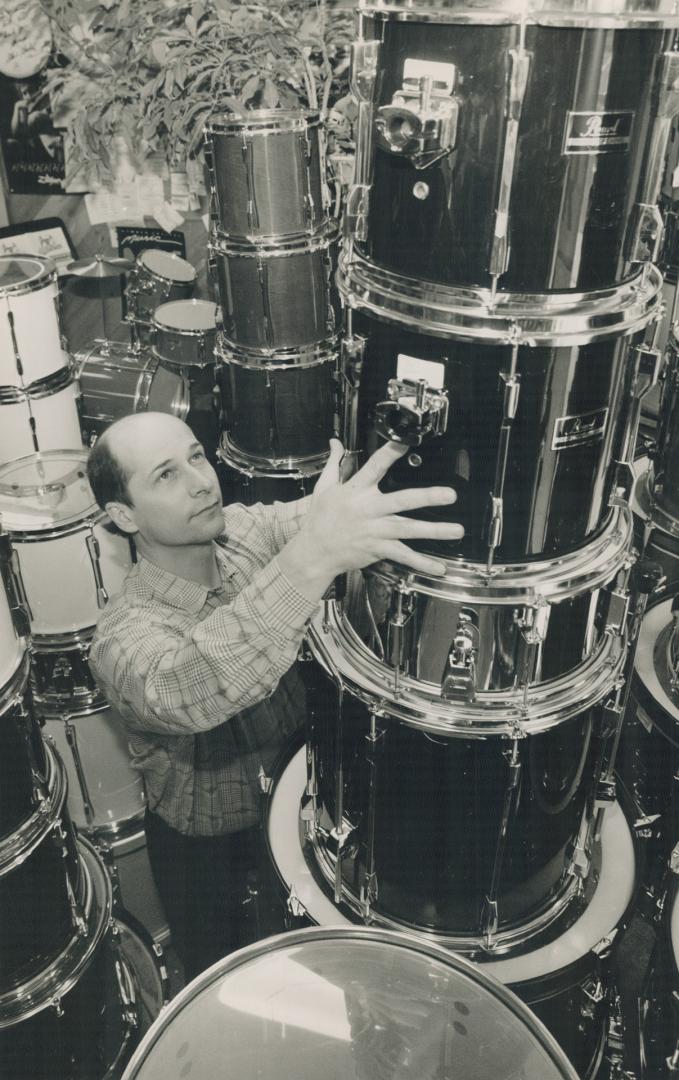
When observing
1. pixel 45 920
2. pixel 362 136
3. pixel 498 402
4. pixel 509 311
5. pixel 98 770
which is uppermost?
pixel 362 136

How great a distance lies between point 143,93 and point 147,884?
3.70 meters

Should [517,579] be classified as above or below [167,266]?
above

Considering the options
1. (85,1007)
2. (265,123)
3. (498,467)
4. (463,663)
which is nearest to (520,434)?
(498,467)

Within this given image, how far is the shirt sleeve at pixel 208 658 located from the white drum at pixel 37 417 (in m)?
1.92

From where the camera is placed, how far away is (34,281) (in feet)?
11.2

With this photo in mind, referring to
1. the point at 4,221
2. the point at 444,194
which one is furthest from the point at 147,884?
the point at 4,221

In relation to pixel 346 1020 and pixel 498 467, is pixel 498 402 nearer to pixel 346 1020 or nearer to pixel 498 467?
pixel 498 467

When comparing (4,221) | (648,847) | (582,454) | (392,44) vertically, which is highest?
(392,44)

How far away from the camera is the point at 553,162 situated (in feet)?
3.97

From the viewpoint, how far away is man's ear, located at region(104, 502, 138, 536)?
2174 millimetres

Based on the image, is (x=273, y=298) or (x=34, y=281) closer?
(x=34, y=281)

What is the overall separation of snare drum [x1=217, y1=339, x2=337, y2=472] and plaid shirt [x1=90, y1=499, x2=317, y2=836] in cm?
143

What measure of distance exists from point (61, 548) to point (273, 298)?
1.45 metres

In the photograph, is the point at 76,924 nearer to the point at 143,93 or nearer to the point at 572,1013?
the point at 572,1013
